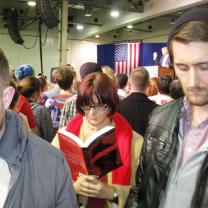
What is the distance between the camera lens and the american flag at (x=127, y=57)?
31.4 feet

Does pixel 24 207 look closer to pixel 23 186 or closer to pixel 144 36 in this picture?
pixel 23 186

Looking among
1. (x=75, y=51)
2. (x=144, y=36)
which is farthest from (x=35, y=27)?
(x=144, y=36)

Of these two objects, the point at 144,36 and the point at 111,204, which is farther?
the point at 144,36

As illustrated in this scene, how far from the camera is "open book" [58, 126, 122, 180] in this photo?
51.3 inches

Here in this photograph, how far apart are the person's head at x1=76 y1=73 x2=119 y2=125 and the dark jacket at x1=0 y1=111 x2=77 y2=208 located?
75 centimetres

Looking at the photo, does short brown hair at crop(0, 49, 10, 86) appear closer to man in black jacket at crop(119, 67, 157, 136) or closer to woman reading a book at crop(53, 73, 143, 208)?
woman reading a book at crop(53, 73, 143, 208)

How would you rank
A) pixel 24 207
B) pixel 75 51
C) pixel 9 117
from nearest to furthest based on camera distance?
pixel 24 207
pixel 9 117
pixel 75 51

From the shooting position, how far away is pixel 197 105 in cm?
107

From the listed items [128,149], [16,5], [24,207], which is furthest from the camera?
[16,5]

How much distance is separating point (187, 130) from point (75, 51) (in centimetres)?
1375

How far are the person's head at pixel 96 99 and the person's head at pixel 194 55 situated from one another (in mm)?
741

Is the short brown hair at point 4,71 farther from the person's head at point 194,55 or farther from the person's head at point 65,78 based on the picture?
the person's head at point 65,78

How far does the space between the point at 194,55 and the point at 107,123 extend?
3.00 ft

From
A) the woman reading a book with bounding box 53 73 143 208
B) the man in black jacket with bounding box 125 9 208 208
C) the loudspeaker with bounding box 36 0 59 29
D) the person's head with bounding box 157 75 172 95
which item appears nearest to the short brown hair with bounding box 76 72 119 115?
the woman reading a book with bounding box 53 73 143 208
